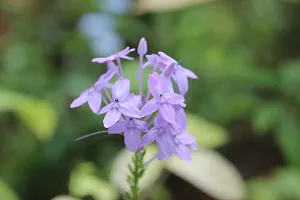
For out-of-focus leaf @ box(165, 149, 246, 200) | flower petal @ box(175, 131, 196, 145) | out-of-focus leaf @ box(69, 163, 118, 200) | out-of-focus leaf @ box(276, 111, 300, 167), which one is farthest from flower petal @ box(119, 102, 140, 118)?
out-of-focus leaf @ box(276, 111, 300, 167)

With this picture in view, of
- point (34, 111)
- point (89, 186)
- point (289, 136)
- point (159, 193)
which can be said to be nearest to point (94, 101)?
point (89, 186)

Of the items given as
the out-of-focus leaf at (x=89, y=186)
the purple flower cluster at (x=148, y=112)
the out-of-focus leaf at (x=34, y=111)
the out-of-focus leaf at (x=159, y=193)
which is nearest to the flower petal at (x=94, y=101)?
the purple flower cluster at (x=148, y=112)

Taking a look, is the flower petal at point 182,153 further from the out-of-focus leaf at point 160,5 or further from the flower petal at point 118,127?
the out-of-focus leaf at point 160,5

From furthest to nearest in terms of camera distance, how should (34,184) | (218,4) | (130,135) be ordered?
(218,4) < (34,184) < (130,135)

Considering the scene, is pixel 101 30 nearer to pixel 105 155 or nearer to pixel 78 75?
pixel 78 75

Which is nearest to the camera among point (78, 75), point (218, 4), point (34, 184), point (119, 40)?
point (34, 184)

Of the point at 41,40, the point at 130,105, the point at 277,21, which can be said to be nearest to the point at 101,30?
the point at 41,40
